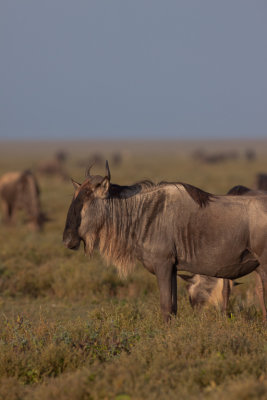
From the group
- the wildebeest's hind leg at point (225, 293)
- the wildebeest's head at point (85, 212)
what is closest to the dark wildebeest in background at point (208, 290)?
the wildebeest's hind leg at point (225, 293)

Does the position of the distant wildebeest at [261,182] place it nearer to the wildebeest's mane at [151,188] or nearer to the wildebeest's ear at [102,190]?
the wildebeest's mane at [151,188]

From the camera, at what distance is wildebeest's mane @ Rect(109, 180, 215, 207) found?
6152mm

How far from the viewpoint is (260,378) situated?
14.5ft

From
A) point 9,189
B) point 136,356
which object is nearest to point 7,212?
point 9,189

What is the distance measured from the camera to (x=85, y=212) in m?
6.23

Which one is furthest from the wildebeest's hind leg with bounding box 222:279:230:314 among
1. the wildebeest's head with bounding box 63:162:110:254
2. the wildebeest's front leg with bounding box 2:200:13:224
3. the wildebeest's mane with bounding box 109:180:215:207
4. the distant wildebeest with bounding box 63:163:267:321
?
the wildebeest's front leg with bounding box 2:200:13:224

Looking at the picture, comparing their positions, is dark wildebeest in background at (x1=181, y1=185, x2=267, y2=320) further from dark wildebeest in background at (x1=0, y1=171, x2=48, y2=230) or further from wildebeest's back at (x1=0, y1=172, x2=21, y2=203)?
wildebeest's back at (x1=0, y1=172, x2=21, y2=203)

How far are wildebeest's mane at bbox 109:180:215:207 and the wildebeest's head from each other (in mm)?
203

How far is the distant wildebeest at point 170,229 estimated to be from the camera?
6.01m

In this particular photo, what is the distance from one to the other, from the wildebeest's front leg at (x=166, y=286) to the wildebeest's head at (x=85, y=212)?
0.88 m

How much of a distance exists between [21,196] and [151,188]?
12899 mm

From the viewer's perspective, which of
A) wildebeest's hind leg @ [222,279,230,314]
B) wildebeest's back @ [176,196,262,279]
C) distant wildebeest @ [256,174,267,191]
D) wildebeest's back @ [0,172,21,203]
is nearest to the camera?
wildebeest's back @ [176,196,262,279]

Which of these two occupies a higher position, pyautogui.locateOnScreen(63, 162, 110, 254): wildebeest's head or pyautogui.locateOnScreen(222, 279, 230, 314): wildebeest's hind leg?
pyautogui.locateOnScreen(63, 162, 110, 254): wildebeest's head

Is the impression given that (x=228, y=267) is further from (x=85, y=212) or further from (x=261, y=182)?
(x=261, y=182)
